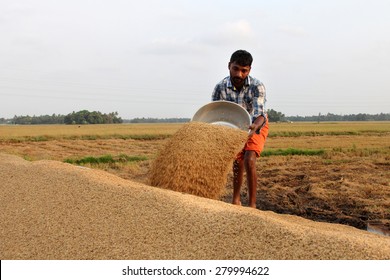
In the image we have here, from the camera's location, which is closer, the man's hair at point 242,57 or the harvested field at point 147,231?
the harvested field at point 147,231

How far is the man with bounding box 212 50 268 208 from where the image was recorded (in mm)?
3697

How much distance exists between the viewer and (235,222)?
7.29 ft

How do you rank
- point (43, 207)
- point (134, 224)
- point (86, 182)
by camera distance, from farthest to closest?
point (86, 182), point (43, 207), point (134, 224)

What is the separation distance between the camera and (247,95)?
3.92 metres

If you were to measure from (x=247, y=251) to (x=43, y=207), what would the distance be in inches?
58.3

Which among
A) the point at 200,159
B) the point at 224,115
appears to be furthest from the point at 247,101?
the point at 200,159

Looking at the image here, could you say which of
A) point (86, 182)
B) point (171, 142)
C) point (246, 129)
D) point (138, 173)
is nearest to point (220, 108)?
point (246, 129)

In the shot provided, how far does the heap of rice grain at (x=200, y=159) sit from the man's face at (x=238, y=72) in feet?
1.51

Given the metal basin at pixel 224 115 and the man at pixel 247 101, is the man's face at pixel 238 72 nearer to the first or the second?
the man at pixel 247 101

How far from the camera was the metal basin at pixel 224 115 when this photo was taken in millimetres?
3836

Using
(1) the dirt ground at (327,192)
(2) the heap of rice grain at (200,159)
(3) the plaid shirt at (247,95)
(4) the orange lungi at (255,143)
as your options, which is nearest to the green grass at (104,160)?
(1) the dirt ground at (327,192)

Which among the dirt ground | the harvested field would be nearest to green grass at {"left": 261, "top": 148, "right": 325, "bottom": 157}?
the dirt ground

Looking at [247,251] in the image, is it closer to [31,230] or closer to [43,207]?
[31,230]

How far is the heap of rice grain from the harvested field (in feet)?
1.97
